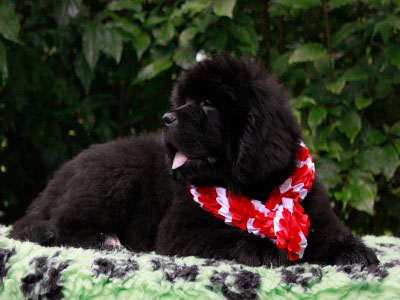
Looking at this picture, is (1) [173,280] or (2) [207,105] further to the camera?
(2) [207,105]

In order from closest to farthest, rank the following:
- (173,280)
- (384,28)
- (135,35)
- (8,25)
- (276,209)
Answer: (173,280)
(276,209)
(8,25)
(384,28)
(135,35)

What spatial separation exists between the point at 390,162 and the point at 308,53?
0.81m

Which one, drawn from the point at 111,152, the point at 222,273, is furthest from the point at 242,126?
the point at 111,152

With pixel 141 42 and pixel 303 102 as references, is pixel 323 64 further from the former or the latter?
pixel 141 42

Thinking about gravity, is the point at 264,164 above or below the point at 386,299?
above

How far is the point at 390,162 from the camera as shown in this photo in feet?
11.0

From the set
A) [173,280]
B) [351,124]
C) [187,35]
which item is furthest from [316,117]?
[173,280]

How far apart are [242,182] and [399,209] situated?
1946 mm

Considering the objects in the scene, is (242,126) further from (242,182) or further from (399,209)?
(399,209)

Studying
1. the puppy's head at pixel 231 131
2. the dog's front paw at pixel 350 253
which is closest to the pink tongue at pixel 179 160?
the puppy's head at pixel 231 131

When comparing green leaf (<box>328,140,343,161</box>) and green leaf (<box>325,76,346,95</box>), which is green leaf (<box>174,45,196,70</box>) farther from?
green leaf (<box>328,140,343,161</box>)

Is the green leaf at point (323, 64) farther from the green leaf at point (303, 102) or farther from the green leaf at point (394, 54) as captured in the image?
the green leaf at point (394, 54)

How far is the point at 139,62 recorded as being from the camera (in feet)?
13.1

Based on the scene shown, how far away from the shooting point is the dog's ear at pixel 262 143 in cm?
221
